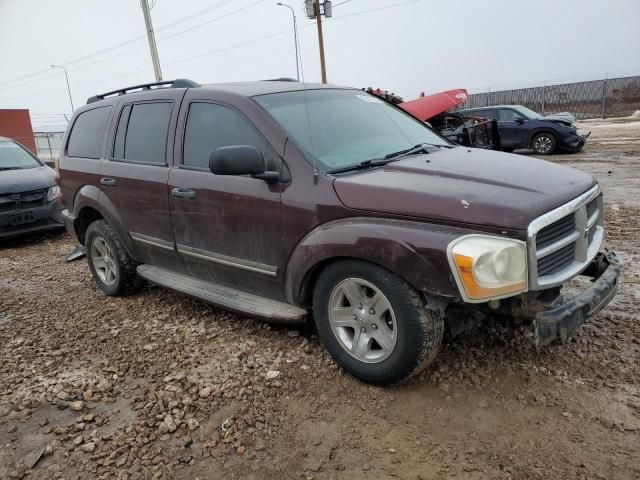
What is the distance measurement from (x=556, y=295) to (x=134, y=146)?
3438mm

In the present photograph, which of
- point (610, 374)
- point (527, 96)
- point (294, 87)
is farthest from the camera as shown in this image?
point (527, 96)

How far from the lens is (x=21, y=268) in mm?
6305

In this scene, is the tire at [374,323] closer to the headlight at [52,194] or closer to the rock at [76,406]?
the rock at [76,406]

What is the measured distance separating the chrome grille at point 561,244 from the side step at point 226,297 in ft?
4.77

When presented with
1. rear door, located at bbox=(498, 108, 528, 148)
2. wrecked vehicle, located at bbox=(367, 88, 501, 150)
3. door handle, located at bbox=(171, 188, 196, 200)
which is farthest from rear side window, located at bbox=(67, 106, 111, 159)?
rear door, located at bbox=(498, 108, 528, 148)

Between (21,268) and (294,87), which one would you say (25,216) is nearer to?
(21,268)

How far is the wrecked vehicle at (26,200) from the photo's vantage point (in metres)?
7.31

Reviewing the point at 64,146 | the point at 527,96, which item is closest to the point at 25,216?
the point at 64,146

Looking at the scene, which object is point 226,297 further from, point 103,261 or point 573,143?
point 573,143

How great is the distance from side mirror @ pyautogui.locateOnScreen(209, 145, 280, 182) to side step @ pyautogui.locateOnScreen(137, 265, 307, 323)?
92 cm

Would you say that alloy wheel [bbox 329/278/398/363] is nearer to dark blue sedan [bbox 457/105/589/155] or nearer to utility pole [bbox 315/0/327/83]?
dark blue sedan [bbox 457/105/589/155]

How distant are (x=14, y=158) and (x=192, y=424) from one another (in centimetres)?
738

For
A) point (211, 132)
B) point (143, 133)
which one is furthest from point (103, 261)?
point (211, 132)

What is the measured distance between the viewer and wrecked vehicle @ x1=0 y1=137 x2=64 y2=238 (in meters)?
7.31
